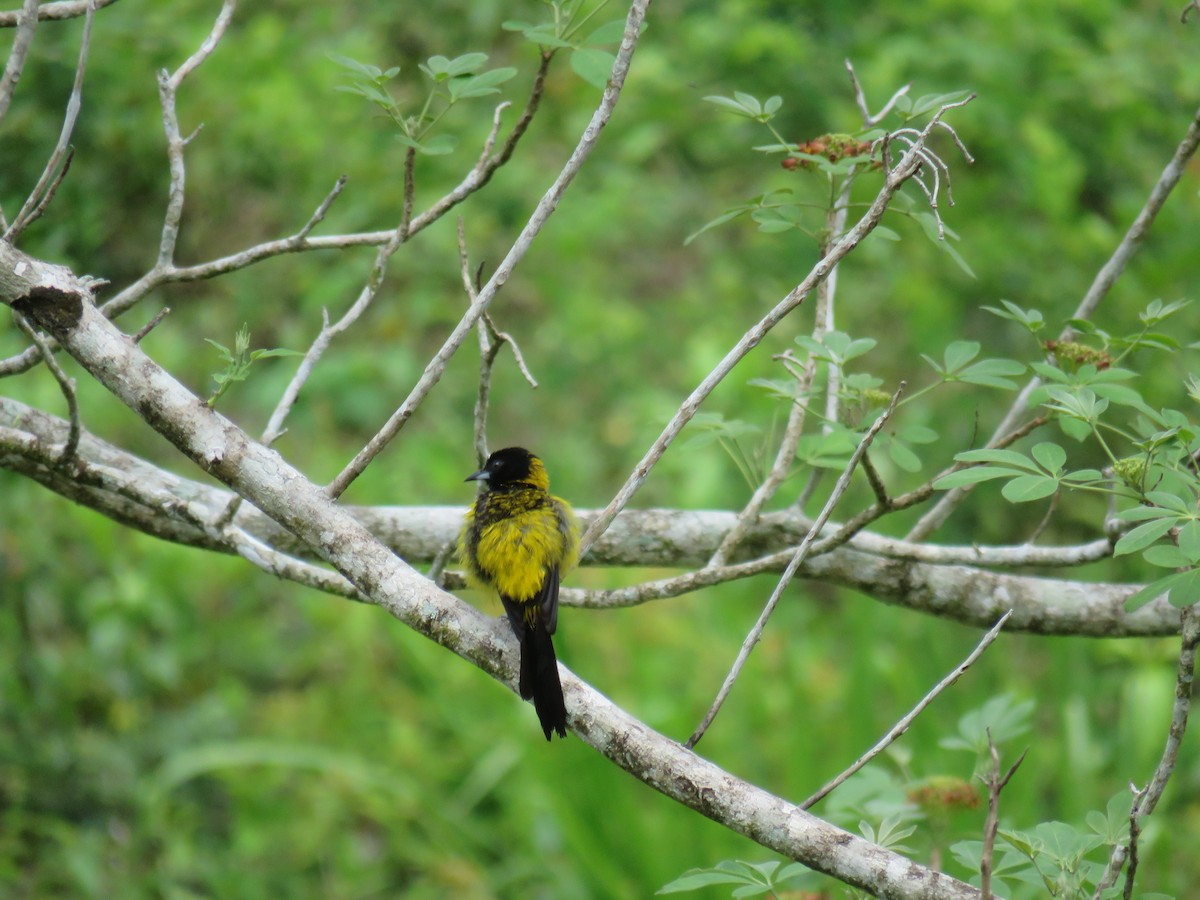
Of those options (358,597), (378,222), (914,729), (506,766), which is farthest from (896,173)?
(378,222)

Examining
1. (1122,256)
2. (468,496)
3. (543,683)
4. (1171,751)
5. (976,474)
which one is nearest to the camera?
(1171,751)

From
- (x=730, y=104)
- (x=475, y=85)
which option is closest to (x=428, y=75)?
(x=475, y=85)

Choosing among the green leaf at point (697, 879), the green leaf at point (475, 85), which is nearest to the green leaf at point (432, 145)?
the green leaf at point (475, 85)

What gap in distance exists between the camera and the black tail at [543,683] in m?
2.08

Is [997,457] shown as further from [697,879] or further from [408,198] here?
[408,198]

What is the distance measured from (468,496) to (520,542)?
4.23 metres

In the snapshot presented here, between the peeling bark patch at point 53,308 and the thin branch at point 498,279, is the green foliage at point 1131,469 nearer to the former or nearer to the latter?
the thin branch at point 498,279

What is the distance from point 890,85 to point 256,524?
12.6 ft

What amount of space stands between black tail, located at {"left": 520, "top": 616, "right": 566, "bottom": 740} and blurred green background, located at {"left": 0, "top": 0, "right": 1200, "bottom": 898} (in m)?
1.84

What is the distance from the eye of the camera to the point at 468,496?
7078 mm

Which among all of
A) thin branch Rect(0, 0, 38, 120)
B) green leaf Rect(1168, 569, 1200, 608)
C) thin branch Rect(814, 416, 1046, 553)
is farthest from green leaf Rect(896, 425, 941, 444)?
thin branch Rect(0, 0, 38, 120)

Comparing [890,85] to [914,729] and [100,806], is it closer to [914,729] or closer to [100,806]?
[914,729]

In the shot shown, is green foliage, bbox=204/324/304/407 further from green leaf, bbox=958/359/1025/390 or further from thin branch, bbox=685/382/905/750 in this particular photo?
green leaf, bbox=958/359/1025/390

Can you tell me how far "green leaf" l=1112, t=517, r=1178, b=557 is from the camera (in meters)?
1.81
